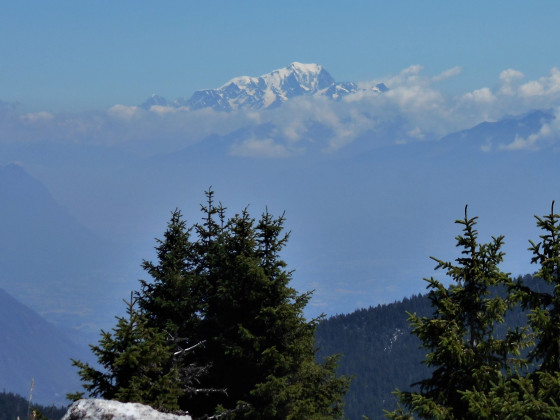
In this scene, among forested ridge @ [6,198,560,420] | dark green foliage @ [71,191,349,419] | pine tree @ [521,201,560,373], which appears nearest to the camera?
pine tree @ [521,201,560,373]

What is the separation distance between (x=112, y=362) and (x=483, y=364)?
8614 millimetres

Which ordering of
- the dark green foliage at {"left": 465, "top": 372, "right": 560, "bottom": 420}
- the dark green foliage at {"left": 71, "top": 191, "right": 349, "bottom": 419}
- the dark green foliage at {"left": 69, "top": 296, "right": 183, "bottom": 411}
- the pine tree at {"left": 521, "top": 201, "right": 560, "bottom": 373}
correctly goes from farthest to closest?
1. the dark green foliage at {"left": 71, "top": 191, "right": 349, "bottom": 419}
2. the dark green foliage at {"left": 69, "top": 296, "right": 183, "bottom": 411}
3. the pine tree at {"left": 521, "top": 201, "right": 560, "bottom": 373}
4. the dark green foliage at {"left": 465, "top": 372, "right": 560, "bottom": 420}

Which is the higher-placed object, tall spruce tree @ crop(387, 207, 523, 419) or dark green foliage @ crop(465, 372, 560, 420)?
tall spruce tree @ crop(387, 207, 523, 419)

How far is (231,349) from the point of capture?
83.0ft

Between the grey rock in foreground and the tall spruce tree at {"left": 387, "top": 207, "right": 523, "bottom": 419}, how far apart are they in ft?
17.1

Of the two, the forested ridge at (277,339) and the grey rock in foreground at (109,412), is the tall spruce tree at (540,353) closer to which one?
the forested ridge at (277,339)

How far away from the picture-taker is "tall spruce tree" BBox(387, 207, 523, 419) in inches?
584

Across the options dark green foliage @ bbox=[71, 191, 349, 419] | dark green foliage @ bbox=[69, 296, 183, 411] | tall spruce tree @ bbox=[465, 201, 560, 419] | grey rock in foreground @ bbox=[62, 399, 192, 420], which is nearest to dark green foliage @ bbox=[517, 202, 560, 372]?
tall spruce tree @ bbox=[465, 201, 560, 419]

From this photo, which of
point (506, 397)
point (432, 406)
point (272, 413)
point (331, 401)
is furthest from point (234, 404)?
point (506, 397)

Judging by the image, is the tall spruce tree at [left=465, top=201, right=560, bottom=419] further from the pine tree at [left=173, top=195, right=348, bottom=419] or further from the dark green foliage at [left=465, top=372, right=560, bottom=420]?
the pine tree at [left=173, top=195, right=348, bottom=419]

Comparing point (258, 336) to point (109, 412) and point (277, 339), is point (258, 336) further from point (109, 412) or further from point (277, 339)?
point (109, 412)

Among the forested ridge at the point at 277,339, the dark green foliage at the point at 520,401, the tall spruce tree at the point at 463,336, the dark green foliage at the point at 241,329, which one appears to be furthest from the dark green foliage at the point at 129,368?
the dark green foliage at the point at 520,401

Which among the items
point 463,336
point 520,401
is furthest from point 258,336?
point 520,401

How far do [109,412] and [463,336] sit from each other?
7.52 m
